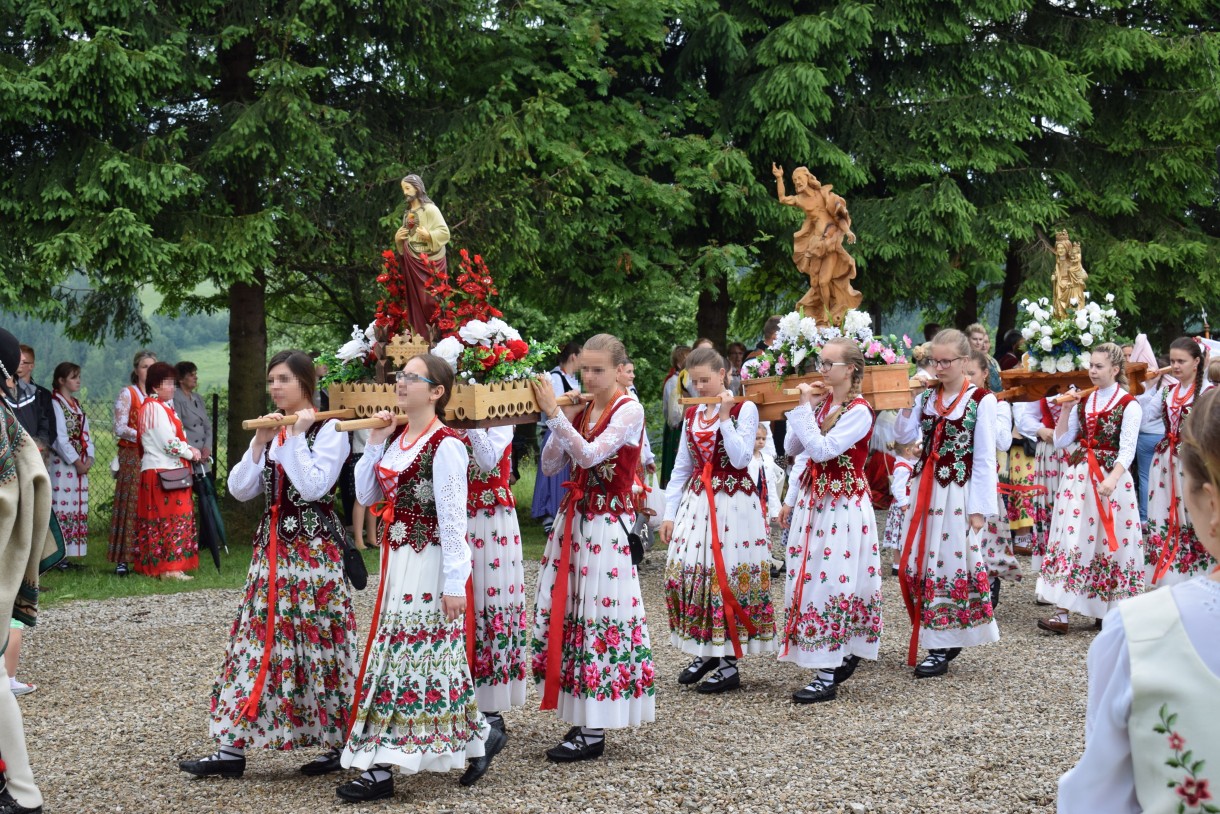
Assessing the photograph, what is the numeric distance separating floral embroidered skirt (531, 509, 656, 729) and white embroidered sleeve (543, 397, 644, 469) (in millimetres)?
319

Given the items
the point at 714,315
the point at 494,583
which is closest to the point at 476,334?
the point at 494,583

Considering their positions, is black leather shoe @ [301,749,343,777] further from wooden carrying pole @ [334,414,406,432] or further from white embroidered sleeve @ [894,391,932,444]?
white embroidered sleeve @ [894,391,932,444]

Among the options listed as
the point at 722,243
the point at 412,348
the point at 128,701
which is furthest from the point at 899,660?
the point at 722,243

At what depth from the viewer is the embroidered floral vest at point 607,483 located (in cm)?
621

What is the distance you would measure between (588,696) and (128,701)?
310 centimetres

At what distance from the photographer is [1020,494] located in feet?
42.5

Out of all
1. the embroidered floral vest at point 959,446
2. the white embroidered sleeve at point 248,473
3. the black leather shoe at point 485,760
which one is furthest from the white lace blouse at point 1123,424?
the white embroidered sleeve at point 248,473

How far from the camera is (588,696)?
611 cm

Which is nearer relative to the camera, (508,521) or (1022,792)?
(1022,792)

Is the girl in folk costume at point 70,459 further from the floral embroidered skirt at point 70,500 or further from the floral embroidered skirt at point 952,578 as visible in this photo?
the floral embroidered skirt at point 952,578

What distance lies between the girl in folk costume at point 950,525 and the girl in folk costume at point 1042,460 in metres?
1.88

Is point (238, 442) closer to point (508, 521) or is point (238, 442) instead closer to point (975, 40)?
point (508, 521)

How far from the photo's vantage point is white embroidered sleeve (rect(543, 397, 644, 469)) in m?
5.98

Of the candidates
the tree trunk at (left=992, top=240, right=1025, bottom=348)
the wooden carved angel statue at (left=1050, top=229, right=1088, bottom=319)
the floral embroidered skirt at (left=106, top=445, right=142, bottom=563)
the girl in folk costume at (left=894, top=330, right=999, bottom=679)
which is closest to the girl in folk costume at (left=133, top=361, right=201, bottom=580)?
the floral embroidered skirt at (left=106, top=445, right=142, bottom=563)
